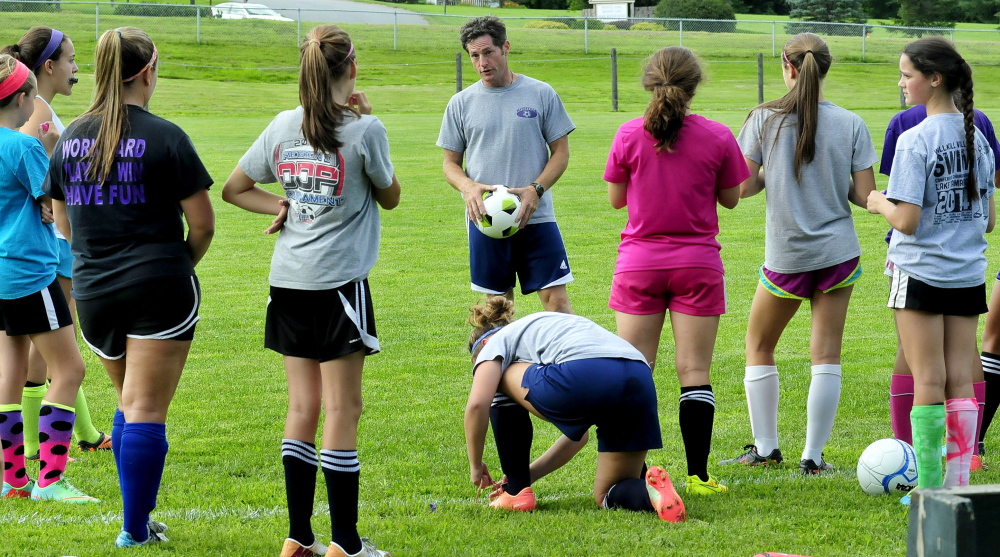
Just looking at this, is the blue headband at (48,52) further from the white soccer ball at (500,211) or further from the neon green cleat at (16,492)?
the white soccer ball at (500,211)

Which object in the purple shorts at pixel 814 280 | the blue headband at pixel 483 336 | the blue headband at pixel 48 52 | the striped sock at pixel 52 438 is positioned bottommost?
the striped sock at pixel 52 438

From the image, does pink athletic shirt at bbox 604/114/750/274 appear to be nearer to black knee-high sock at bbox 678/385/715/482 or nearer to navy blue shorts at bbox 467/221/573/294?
black knee-high sock at bbox 678/385/715/482

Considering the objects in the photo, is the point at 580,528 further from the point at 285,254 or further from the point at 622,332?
the point at 285,254

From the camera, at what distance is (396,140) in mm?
23297

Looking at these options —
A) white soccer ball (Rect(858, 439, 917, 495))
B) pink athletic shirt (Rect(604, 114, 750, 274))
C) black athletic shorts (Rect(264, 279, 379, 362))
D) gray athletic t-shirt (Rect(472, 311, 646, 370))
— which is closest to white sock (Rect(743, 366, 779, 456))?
white soccer ball (Rect(858, 439, 917, 495))

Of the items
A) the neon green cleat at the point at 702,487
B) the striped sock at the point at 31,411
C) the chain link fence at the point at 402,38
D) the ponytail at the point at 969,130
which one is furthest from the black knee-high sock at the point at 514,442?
the chain link fence at the point at 402,38

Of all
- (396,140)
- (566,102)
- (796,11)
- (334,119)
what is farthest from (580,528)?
(796,11)

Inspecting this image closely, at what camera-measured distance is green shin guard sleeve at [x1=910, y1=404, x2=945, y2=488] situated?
442cm

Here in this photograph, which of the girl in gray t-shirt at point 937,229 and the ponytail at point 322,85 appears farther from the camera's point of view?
the girl in gray t-shirt at point 937,229

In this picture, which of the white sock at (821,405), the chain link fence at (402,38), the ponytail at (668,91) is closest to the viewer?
the ponytail at (668,91)

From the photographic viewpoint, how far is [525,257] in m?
5.75

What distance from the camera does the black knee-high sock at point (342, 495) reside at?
392 centimetres

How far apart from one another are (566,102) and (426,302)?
24.8m

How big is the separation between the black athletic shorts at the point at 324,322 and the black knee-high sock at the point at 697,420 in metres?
1.63
